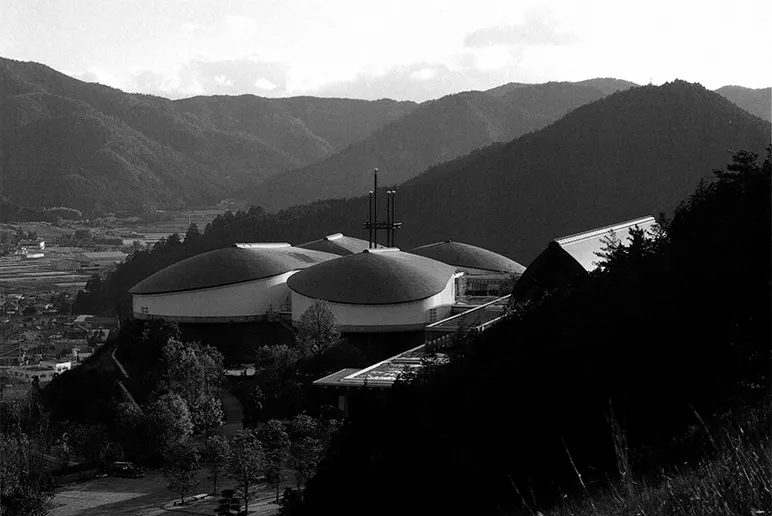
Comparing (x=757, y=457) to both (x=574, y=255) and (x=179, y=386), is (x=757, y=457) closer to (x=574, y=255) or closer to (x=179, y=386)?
(x=574, y=255)

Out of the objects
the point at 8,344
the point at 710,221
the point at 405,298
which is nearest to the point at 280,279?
the point at 405,298

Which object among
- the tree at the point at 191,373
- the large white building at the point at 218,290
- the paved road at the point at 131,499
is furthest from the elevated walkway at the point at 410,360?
the large white building at the point at 218,290

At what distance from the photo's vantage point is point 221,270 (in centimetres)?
4228

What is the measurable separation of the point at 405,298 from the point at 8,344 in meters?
38.4

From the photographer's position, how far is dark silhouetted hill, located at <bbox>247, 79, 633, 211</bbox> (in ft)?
467

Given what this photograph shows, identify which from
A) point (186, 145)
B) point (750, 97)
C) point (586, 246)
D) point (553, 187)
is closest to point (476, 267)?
point (586, 246)

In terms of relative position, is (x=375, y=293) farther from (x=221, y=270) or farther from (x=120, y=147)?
(x=120, y=147)

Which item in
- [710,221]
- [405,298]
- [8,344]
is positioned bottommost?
[8,344]

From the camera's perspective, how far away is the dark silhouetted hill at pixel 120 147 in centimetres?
13550

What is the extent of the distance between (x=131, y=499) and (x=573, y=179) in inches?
2312

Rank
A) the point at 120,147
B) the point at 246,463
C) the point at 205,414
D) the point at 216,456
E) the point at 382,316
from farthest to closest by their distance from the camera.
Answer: the point at 120,147
the point at 382,316
the point at 205,414
the point at 216,456
the point at 246,463

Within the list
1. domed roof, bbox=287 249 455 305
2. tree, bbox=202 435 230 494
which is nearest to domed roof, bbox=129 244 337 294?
domed roof, bbox=287 249 455 305

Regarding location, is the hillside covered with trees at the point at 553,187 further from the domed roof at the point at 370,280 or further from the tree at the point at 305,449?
the tree at the point at 305,449

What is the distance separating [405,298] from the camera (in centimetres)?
3847
